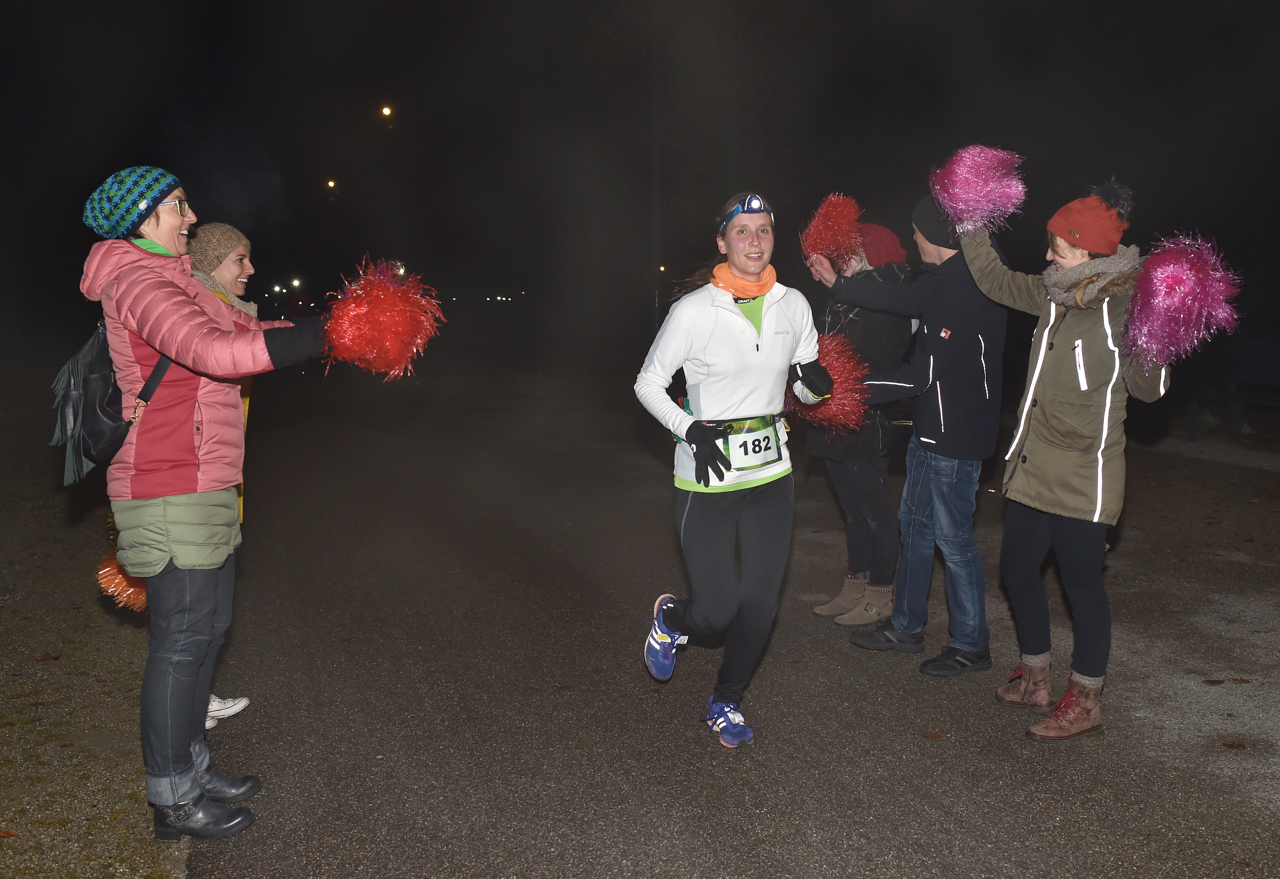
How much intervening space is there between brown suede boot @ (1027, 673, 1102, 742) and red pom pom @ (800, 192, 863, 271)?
230 centimetres

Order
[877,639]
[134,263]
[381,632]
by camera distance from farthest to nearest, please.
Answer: [381,632] < [877,639] < [134,263]

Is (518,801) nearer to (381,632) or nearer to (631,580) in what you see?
(381,632)

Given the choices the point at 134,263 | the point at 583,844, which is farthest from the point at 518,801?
the point at 134,263

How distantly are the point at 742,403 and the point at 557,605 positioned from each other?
2.53 metres

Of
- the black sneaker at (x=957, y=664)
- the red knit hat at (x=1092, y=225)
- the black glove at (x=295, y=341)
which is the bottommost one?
the black sneaker at (x=957, y=664)

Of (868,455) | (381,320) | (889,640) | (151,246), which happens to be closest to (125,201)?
(151,246)

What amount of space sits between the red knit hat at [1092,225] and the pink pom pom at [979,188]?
45cm

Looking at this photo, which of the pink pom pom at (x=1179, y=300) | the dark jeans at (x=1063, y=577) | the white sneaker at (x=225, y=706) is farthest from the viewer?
the white sneaker at (x=225, y=706)

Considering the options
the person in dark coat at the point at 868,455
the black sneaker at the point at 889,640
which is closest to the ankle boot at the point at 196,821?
the black sneaker at the point at 889,640

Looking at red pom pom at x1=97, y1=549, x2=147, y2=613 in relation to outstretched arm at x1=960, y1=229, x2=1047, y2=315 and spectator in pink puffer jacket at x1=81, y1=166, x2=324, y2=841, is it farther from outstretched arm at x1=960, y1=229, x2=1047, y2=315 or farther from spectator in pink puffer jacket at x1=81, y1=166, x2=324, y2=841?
outstretched arm at x1=960, y1=229, x2=1047, y2=315

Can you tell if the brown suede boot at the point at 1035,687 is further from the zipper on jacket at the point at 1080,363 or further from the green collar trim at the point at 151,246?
the green collar trim at the point at 151,246

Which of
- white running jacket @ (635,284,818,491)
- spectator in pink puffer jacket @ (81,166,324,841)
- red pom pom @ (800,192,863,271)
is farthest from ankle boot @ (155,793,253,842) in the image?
red pom pom @ (800,192,863,271)

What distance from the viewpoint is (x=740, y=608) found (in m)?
3.99

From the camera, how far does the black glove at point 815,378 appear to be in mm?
4160
